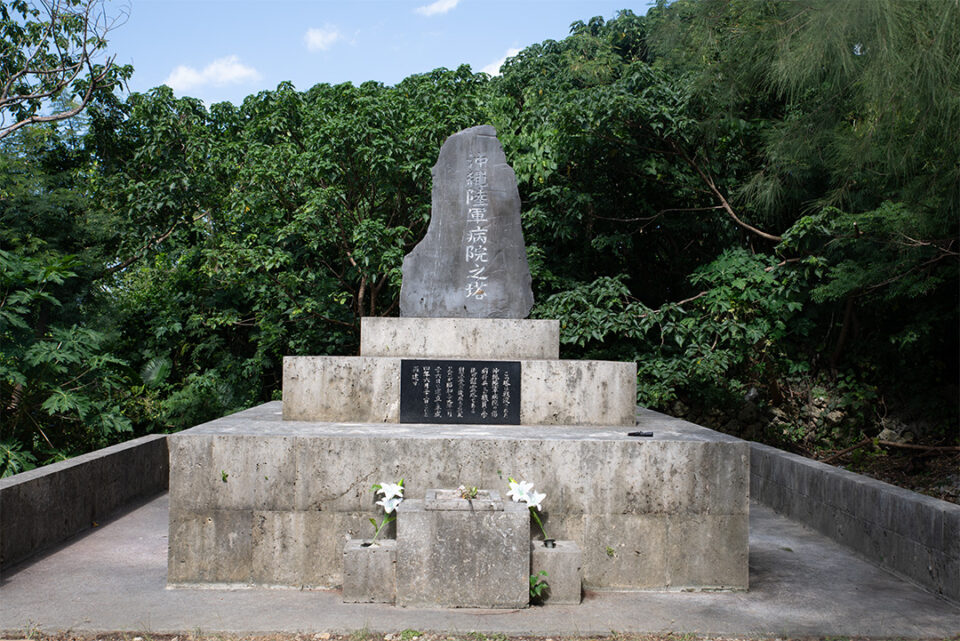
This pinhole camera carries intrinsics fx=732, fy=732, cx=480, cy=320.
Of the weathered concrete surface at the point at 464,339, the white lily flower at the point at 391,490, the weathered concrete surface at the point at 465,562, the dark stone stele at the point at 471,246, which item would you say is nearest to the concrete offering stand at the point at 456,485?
the weathered concrete surface at the point at 465,562

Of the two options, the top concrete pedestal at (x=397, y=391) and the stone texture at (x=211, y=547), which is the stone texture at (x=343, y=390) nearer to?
the top concrete pedestal at (x=397, y=391)

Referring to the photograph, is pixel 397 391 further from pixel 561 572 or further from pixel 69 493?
pixel 69 493

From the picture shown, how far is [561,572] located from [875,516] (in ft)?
7.56

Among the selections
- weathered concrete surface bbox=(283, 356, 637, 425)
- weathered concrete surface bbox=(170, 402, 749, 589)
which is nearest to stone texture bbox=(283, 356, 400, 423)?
weathered concrete surface bbox=(283, 356, 637, 425)

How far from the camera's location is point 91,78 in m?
8.75

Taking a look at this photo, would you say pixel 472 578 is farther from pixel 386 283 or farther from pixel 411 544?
pixel 386 283

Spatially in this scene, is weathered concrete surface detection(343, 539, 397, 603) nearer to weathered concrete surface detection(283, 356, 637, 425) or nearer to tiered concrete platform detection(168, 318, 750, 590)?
tiered concrete platform detection(168, 318, 750, 590)

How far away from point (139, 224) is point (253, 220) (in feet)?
4.78

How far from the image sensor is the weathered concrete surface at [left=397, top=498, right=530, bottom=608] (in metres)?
3.56

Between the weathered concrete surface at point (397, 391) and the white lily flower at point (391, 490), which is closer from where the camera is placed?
the white lily flower at point (391, 490)

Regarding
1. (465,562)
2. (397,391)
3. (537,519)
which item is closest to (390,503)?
(465,562)

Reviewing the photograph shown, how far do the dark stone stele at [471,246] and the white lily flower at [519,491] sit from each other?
81.8 inches

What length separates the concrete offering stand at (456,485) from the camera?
11.8 feet

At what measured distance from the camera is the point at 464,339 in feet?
17.9
